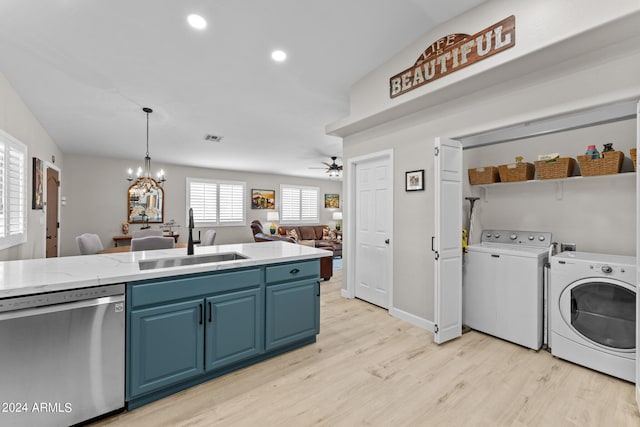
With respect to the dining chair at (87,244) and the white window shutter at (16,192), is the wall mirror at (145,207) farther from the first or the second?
the white window shutter at (16,192)

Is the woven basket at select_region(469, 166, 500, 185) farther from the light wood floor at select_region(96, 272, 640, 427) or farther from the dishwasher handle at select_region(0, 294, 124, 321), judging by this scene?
the dishwasher handle at select_region(0, 294, 124, 321)

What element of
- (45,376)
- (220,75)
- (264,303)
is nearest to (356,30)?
(220,75)

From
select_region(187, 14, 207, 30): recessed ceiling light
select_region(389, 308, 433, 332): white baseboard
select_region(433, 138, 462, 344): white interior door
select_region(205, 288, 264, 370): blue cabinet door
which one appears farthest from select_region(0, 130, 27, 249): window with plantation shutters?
select_region(433, 138, 462, 344): white interior door

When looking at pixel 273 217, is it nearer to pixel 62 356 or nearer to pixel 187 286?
pixel 187 286

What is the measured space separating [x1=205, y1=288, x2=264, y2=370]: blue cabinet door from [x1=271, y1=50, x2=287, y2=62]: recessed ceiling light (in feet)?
7.40

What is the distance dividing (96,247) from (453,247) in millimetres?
4995

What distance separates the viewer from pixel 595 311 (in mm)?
2271

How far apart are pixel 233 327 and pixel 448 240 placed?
6.91 feet

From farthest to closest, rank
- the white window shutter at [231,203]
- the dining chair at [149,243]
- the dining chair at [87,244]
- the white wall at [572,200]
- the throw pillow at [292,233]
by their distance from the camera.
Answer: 1. the throw pillow at [292,233]
2. the white window shutter at [231,203]
3. the dining chair at [87,244]
4. the dining chair at [149,243]
5. the white wall at [572,200]

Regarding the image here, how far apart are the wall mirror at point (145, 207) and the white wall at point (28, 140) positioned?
84.8 inches

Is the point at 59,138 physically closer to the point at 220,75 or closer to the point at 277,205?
the point at 220,75

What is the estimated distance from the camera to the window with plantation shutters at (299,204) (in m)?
9.80

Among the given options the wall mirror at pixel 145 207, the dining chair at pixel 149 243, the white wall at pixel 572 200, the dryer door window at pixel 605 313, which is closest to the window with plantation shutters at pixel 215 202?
the wall mirror at pixel 145 207

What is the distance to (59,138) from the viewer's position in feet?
17.0
